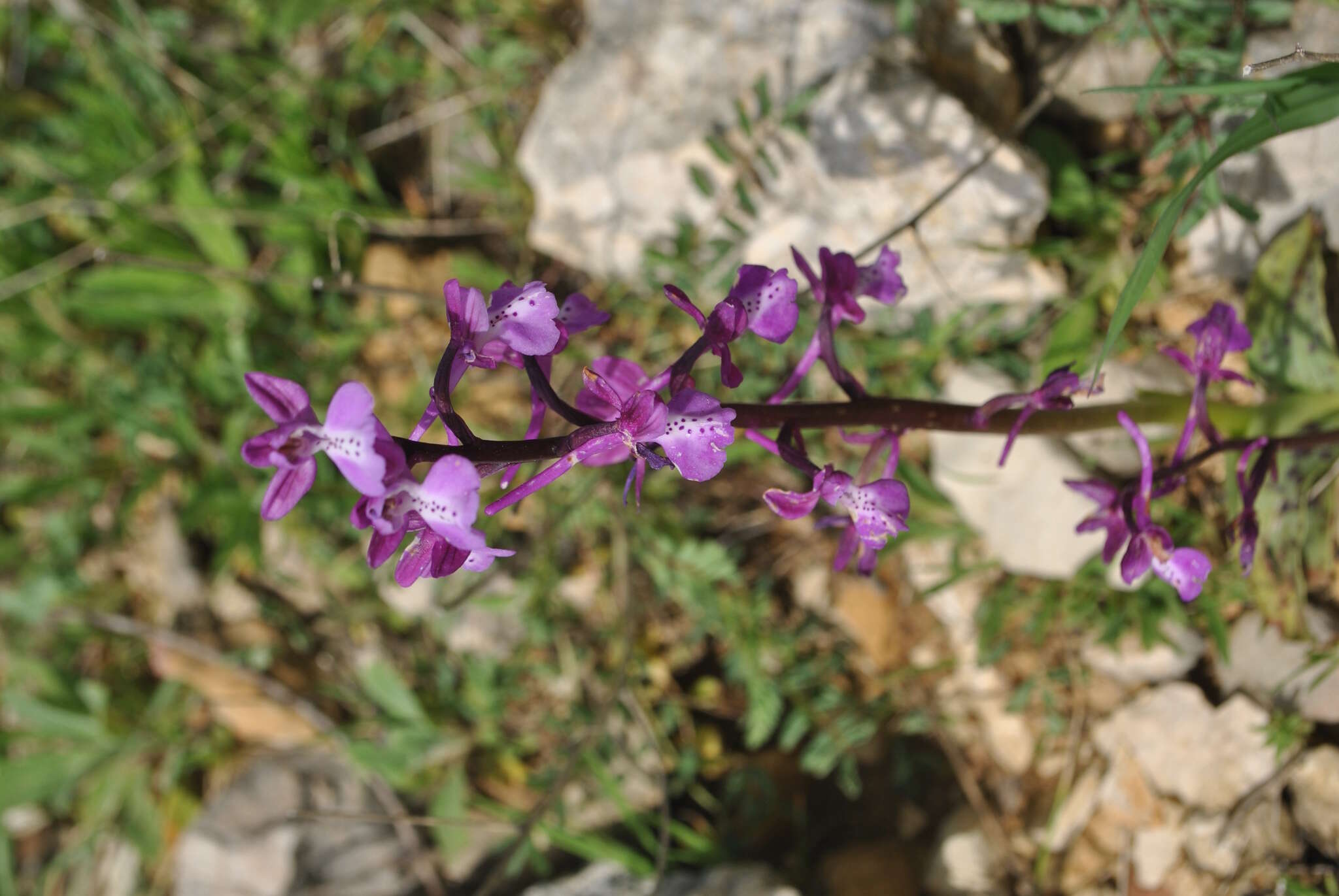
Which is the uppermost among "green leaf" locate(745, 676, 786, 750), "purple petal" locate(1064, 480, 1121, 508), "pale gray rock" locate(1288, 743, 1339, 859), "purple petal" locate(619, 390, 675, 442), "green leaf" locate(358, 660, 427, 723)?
"purple petal" locate(619, 390, 675, 442)

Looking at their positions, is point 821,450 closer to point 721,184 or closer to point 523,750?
point 721,184

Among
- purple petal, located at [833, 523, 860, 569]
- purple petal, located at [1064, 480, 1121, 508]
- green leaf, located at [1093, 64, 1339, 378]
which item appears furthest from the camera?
purple petal, located at [1064, 480, 1121, 508]

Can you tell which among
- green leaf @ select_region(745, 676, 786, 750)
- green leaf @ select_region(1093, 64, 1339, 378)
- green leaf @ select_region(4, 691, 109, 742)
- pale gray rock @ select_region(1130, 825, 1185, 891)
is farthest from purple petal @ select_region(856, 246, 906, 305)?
green leaf @ select_region(4, 691, 109, 742)

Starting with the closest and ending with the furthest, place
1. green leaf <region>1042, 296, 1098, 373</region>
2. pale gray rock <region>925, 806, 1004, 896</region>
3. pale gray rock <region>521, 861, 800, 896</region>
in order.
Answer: green leaf <region>1042, 296, 1098, 373</region> → pale gray rock <region>925, 806, 1004, 896</region> → pale gray rock <region>521, 861, 800, 896</region>

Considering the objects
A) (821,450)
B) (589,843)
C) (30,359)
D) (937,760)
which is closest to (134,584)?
(30,359)

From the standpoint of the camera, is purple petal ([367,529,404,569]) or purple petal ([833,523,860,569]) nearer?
purple petal ([367,529,404,569])

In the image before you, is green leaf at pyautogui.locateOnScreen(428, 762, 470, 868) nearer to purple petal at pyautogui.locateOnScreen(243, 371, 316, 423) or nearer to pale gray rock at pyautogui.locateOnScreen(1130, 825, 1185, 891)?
pale gray rock at pyautogui.locateOnScreen(1130, 825, 1185, 891)
